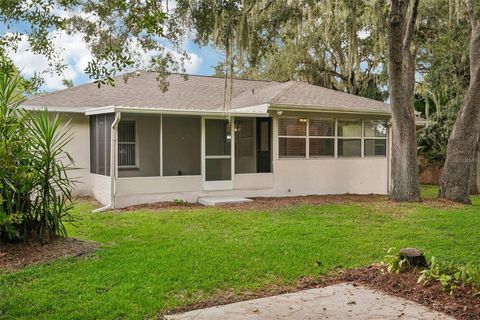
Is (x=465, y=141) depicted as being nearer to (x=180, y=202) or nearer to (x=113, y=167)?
(x=180, y=202)

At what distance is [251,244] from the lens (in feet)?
22.3

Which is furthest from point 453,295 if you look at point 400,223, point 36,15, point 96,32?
point 96,32

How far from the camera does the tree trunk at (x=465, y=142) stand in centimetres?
1205

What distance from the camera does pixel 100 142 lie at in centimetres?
1225

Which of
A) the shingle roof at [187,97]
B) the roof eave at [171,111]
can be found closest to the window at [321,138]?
the shingle roof at [187,97]

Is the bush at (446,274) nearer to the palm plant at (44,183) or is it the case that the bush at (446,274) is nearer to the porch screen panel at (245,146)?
the palm plant at (44,183)

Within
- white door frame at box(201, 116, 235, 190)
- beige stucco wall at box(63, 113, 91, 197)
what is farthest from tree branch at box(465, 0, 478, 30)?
beige stucco wall at box(63, 113, 91, 197)

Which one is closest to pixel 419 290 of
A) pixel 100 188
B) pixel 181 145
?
pixel 181 145

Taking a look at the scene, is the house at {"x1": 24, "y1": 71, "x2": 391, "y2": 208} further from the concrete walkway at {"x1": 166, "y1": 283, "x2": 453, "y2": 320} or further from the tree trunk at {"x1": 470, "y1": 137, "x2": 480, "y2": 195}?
the concrete walkway at {"x1": 166, "y1": 283, "x2": 453, "y2": 320}

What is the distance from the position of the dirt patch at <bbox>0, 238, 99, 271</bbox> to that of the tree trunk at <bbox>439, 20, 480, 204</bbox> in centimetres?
978

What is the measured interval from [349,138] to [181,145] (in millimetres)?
5481

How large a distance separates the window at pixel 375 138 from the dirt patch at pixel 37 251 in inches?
402

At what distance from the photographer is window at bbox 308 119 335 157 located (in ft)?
44.8

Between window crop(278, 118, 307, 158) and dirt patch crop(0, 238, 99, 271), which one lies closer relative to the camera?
dirt patch crop(0, 238, 99, 271)
